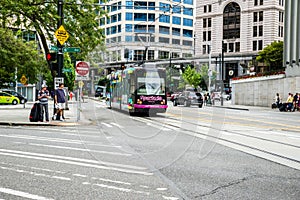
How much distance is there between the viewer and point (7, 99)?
46781 mm

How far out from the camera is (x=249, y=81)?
45875mm

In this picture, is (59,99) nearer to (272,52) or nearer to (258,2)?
(258,2)

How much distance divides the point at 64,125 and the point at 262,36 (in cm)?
5822

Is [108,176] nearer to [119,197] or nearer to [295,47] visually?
[119,197]

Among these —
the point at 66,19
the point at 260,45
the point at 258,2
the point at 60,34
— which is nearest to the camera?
the point at 60,34

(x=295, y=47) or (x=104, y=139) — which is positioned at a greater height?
(x=295, y=47)

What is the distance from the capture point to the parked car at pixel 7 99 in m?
46.5

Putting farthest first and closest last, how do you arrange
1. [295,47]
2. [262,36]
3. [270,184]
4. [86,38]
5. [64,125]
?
[262,36], [86,38], [64,125], [295,47], [270,184]

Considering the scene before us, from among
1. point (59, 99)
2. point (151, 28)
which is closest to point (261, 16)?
point (151, 28)

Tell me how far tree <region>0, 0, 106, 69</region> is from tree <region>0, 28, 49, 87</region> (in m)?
4.84

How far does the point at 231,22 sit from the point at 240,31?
722 cm

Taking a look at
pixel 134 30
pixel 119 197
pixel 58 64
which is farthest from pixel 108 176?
pixel 134 30

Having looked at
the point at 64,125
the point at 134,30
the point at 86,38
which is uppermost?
the point at 134,30

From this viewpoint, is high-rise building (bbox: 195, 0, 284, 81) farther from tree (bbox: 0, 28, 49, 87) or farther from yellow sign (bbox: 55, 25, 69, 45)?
yellow sign (bbox: 55, 25, 69, 45)
